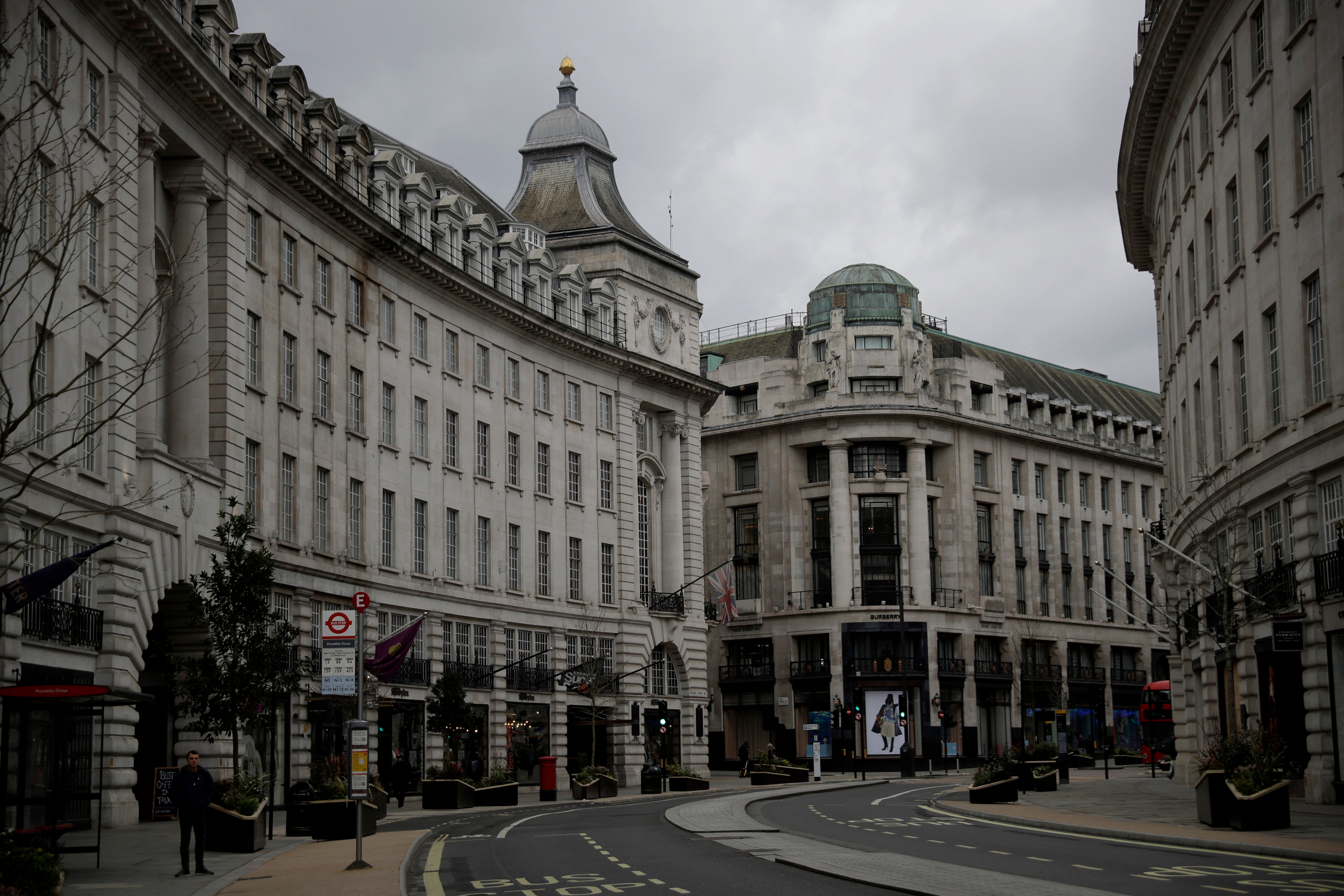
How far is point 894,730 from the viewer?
294ft

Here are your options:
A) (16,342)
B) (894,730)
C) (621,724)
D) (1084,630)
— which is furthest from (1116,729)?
(16,342)

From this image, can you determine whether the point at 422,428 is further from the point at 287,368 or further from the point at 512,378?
the point at 287,368

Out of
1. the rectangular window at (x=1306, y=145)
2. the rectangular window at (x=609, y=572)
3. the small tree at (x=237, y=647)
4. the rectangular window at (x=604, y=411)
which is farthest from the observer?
the rectangular window at (x=604, y=411)

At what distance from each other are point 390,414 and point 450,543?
5884 mm

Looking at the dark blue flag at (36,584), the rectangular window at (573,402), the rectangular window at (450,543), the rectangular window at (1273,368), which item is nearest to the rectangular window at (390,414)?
the rectangular window at (450,543)

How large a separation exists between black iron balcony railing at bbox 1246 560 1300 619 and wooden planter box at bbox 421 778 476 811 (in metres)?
20.5

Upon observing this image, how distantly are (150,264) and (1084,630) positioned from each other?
259 ft

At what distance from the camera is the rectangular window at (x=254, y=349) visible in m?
43.8

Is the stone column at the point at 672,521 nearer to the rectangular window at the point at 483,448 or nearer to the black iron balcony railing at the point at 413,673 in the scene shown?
Result: the rectangular window at the point at 483,448

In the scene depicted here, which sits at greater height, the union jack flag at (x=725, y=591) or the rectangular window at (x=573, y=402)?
the rectangular window at (x=573, y=402)

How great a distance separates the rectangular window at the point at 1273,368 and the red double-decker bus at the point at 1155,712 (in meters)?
19.0

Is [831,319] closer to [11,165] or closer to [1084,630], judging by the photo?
[1084,630]

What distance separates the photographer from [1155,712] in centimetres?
5828

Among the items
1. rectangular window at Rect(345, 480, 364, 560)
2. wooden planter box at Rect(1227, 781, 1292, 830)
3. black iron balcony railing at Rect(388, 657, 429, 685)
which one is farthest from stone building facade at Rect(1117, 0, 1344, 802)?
rectangular window at Rect(345, 480, 364, 560)
